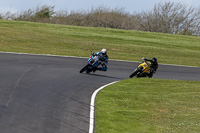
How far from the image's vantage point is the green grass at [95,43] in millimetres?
33000

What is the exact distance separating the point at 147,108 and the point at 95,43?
937 inches

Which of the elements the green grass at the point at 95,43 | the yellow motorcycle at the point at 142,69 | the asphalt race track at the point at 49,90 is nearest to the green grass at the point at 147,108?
the asphalt race track at the point at 49,90

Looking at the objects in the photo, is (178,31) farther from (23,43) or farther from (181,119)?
(181,119)

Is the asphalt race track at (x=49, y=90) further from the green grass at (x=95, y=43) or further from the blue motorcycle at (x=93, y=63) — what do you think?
the green grass at (x=95, y=43)

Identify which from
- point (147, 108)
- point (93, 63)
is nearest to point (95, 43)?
point (93, 63)

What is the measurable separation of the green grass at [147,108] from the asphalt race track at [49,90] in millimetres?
699

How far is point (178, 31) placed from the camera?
64.8 meters

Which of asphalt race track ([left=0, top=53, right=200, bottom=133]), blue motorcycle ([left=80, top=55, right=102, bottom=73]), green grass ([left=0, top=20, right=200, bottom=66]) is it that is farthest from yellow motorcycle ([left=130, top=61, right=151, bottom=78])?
green grass ([left=0, top=20, right=200, bottom=66])

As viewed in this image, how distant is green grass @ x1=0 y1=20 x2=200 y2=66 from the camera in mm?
33000

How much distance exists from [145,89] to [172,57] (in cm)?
1760

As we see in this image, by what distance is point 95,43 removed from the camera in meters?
Answer: 37.9

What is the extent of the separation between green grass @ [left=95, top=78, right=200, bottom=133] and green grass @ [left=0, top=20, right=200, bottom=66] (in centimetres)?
1258

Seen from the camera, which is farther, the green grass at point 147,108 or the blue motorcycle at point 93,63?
the blue motorcycle at point 93,63

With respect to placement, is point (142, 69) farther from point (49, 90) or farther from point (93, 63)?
point (49, 90)
